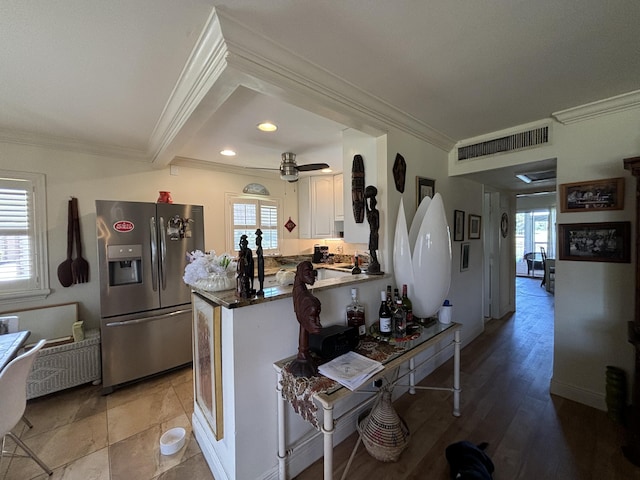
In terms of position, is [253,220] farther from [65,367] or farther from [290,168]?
[65,367]

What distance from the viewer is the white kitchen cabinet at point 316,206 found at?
168 inches

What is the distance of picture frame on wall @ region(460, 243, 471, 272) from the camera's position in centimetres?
313

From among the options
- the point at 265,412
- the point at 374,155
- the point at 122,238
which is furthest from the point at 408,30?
the point at 122,238

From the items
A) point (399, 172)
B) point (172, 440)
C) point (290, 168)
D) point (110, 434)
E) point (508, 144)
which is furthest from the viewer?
point (290, 168)

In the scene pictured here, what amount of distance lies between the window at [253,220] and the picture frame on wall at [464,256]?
2.80 metres

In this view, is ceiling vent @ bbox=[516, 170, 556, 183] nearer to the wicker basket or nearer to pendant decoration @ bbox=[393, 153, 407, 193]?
pendant decoration @ bbox=[393, 153, 407, 193]

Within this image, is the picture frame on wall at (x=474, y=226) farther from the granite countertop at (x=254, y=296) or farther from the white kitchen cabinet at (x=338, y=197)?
the granite countertop at (x=254, y=296)

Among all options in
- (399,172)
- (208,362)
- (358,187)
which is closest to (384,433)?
(208,362)

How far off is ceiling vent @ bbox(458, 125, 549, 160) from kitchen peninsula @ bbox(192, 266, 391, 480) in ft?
7.55

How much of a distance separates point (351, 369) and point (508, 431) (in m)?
1.52

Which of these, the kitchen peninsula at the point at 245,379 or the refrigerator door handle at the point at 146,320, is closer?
the kitchen peninsula at the point at 245,379

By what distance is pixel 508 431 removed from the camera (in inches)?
74.0

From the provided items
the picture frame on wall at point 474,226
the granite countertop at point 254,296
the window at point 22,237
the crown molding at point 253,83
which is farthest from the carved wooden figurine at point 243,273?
the picture frame on wall at point 474,226

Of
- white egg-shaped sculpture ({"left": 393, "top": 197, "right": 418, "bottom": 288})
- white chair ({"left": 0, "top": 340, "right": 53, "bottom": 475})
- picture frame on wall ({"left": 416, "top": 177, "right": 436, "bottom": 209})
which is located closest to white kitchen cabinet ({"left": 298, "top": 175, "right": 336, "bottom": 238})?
picture frame on wall ({"left": 416, "top": 177, "right": 436, "bottom": 209})
